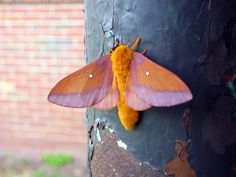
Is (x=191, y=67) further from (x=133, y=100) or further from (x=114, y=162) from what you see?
(x=114, y=162)

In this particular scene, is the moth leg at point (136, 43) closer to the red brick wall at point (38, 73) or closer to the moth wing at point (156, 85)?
the moth wing at point (156, 85)

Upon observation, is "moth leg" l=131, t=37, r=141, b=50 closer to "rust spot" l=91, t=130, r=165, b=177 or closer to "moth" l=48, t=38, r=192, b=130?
"moth" l=48, t=38, r=192, b=130

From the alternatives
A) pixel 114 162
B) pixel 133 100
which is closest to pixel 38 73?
pixel 114 162

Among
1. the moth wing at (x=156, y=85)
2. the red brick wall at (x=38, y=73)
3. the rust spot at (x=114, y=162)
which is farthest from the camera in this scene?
the red brick wall at (x=38, y=73)

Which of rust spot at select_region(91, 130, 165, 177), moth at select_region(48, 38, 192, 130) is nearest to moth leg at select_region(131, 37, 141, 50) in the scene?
moth at select_region(48, 38, 192, 130)

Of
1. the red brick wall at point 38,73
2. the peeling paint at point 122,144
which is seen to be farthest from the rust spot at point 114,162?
the red brick wall at point 38,73
